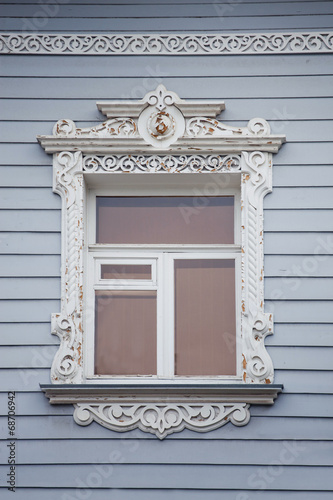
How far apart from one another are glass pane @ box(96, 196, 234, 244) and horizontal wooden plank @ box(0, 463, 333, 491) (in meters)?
1.72

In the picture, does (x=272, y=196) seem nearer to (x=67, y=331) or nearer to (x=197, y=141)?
(x=197, y=141)

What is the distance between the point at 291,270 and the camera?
6.31 meters

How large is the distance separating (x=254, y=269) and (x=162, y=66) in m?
1.76

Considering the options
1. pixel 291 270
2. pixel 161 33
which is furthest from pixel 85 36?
pixel 291 270

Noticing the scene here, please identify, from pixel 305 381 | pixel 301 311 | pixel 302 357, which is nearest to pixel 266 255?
pixel 301 311

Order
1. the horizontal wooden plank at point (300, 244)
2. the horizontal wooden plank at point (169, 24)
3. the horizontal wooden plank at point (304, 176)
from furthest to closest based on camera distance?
the horizontal wooden plank at point (169, 24), the horizontal wooden plank at point (304, 176), the horizontal wooden plank at point (300, 244)

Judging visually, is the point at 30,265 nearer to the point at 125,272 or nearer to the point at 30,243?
the point at 30,243

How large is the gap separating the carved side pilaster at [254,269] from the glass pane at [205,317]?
0.20m

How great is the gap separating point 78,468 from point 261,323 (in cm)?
168

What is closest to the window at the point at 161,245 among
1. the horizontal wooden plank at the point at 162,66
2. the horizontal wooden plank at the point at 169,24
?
the horizontal wooden plank at the point at 162,66

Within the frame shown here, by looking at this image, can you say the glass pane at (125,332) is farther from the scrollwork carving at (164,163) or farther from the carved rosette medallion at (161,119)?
the carved rosette medallion at (161,119)

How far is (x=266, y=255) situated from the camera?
6348 mm

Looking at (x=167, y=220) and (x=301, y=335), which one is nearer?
(x=301, y=335)

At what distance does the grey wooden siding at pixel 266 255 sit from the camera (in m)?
6.05
